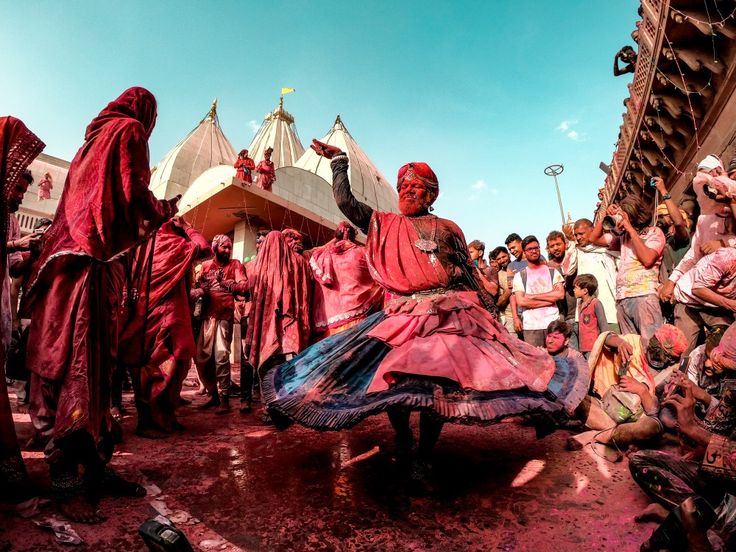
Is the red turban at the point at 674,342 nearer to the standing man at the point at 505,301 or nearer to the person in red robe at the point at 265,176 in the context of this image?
the standing man at the point at 505,301

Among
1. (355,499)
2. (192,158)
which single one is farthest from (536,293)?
(192,158)

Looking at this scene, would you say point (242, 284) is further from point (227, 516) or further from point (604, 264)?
point (604, 264)

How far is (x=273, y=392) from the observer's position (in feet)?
8.51

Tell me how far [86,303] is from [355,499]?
1.71m

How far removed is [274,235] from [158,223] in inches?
115

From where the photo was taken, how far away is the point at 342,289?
500 cm

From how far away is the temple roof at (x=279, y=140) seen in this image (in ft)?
74.1

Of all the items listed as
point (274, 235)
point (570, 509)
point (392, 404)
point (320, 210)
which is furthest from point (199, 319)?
point (320, 210)

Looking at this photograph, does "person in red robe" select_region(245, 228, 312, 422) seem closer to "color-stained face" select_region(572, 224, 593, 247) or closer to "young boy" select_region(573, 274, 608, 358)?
"young boy" select_region(573, 274, 608, 358)

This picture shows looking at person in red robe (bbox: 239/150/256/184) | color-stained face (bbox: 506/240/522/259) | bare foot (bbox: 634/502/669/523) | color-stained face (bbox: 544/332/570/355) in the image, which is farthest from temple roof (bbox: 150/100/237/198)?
bare foot (bbox: 634/502/669/523)

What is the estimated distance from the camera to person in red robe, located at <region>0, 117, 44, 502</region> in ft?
5.85

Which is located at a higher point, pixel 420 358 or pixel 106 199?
pixel 106 199

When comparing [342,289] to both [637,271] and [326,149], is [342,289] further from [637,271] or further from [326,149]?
[637,271]

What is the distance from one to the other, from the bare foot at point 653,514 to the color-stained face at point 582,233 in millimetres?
4055
